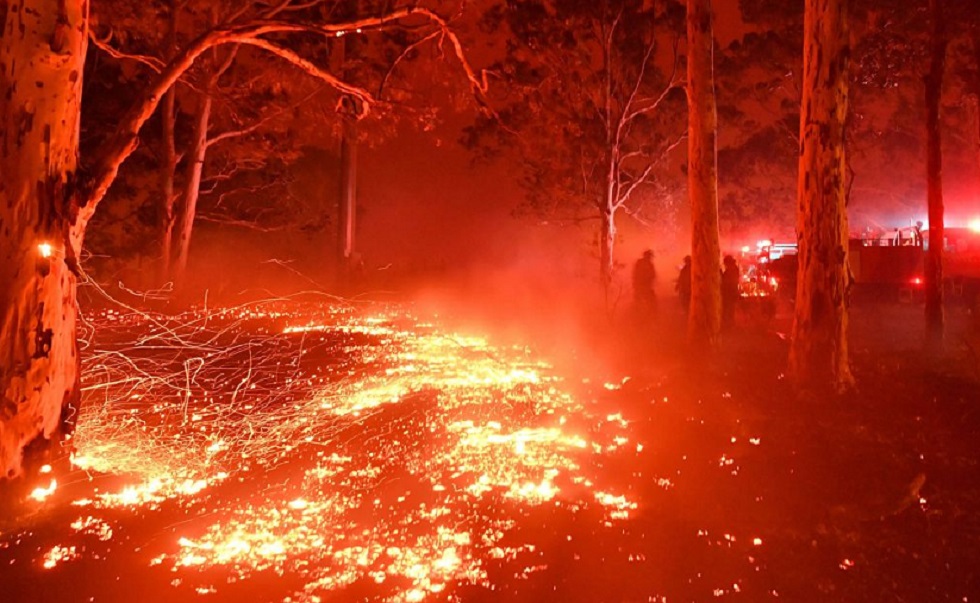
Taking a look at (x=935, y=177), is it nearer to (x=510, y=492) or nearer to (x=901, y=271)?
(x=901, y=271)

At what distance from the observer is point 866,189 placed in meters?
53.1

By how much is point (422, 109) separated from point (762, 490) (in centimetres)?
778

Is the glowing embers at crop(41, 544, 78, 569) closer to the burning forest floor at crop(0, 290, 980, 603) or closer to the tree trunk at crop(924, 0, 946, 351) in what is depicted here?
the burning forest floor at crop(0, 290, 980, 603)

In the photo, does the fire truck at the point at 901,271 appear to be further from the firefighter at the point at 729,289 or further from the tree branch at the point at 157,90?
the tree branch at the point at 157,90

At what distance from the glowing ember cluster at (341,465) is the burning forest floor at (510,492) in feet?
0.10

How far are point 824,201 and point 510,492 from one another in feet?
20.7

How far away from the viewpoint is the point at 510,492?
6.03 metres

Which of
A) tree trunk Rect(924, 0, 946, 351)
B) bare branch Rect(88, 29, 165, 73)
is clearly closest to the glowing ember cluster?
bare branch Rect(88, 29, 165, 73)

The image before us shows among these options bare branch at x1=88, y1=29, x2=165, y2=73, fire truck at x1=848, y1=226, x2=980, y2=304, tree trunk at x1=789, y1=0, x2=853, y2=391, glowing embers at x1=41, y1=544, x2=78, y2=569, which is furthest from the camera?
fire truck at x1=848, y1=226, x2=980, y2=304

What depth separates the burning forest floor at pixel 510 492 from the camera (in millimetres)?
4480

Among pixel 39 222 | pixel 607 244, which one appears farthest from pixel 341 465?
pixel 607 244

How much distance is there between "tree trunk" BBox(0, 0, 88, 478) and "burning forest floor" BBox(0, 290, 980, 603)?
62cm

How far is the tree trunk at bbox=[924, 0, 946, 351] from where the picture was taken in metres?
13.5

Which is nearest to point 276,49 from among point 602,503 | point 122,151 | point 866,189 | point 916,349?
point 122,151
